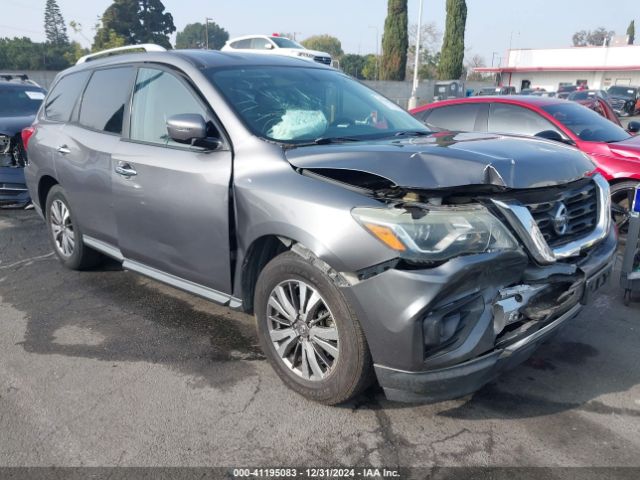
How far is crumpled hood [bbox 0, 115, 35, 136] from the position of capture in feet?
23.7

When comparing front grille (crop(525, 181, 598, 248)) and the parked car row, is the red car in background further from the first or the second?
the parked car row

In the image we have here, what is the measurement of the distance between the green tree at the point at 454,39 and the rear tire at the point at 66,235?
46870 mm

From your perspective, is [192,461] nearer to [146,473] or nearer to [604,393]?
[146,473]

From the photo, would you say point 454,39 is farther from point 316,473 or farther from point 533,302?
point 316,473

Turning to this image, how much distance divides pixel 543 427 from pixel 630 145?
4.30 metres

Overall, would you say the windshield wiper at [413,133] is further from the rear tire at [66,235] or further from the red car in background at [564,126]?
the rear tire at [66,235]


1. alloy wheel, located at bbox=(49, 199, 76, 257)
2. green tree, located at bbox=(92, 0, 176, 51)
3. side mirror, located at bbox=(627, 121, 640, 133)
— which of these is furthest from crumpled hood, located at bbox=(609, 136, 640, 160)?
green tree, located at bbox=(92, 0, 176, 51)

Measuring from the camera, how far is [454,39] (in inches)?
1853

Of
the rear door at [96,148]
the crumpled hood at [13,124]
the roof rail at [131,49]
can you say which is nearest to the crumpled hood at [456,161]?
the rear door at [96,148]

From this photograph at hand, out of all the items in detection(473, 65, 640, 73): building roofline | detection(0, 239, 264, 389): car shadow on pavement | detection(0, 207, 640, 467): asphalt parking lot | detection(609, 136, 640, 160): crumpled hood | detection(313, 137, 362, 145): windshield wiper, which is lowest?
detection(0, 239, 264, 389): car shadow on pavement

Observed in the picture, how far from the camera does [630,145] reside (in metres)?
5.88

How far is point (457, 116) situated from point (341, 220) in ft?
17.2

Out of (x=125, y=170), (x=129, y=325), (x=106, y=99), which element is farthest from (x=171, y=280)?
(x=106, y=99)

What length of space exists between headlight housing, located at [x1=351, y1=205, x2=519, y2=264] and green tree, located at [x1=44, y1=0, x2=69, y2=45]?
8435cm
